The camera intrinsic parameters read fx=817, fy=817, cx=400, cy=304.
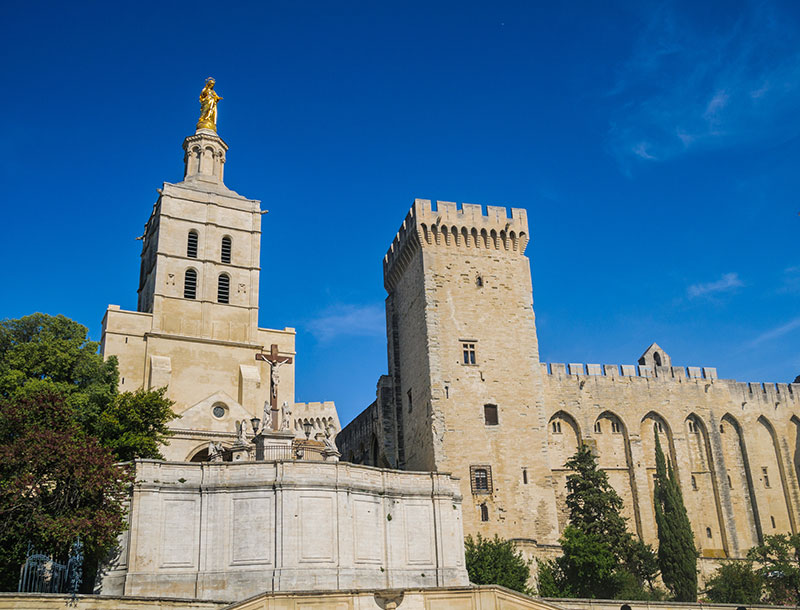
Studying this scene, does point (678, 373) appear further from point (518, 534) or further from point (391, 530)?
point (391, 530)

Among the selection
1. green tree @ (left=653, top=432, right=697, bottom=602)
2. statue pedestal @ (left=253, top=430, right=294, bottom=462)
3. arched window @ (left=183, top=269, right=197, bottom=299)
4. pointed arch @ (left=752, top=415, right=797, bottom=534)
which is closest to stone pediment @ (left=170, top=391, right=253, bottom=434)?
arched window @ (left=183, top=269, right=197, bottom=299)

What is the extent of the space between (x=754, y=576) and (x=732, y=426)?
13.3 meters

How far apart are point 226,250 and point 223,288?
255 centimetres

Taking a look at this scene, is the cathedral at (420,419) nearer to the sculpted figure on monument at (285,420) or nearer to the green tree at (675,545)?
the sculpted figure on monument at (285,420)

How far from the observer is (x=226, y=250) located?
1953 inches

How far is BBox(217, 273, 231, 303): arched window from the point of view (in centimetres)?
4825

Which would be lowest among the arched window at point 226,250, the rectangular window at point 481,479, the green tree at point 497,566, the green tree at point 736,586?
the green tree at point 736,586

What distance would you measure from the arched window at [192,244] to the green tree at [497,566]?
939 inches

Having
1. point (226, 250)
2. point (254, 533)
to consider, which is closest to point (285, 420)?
point (254, 533)

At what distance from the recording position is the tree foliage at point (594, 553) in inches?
1405

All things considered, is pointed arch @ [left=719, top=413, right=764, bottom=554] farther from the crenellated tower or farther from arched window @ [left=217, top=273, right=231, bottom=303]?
arched window @ [left=217, top=273, right=231, bottom=303]

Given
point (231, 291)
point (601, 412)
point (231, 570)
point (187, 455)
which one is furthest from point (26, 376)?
point (601, 412)

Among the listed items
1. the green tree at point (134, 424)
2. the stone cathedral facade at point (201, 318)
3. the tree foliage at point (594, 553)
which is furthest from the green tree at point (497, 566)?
the green tree at point (134, 424)

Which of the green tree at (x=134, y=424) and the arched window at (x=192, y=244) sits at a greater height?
the arched window at (x=192, y=244)
